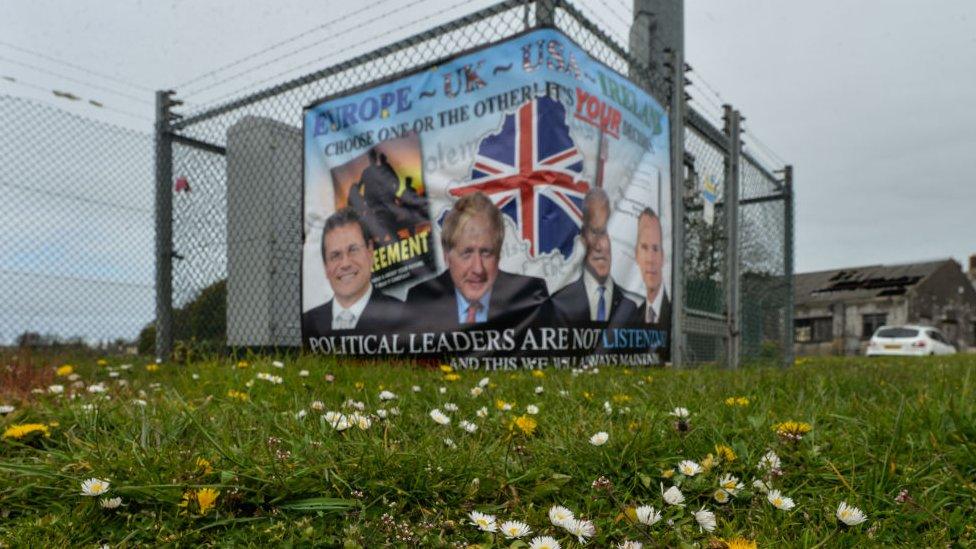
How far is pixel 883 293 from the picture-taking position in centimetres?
3794

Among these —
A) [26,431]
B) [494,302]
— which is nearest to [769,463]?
[26,431]

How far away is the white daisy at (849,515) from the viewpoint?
1.54m

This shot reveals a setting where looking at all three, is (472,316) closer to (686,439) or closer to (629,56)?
(629,56)

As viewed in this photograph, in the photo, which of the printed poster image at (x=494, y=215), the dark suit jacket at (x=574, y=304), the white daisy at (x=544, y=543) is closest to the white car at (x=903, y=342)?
the printed poster image at (x=494, y=215)

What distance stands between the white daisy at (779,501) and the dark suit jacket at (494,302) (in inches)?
118

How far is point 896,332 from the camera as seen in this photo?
2553 cm

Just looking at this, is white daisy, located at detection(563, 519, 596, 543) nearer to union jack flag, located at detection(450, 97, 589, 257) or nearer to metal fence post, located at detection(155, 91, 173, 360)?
union jack flag, located at detection(450, 97, 589, 257)

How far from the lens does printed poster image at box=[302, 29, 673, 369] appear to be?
4.66 meters

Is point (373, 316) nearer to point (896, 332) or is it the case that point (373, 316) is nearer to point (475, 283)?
point (475, 283)

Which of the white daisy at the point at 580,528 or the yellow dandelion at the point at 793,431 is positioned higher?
the yellow dandelion at the point at 793,431

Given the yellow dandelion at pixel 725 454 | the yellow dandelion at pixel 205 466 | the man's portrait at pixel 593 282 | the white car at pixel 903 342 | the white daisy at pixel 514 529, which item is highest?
the man's portrait at pixel 593 282

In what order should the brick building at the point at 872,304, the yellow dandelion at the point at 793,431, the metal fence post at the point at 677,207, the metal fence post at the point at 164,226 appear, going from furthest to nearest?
the brick building at the point at 872,304
the metal fence post at the point at 164,226
the metal fence post at the point at 677,207
the yellow dandelion at the point at 793,431

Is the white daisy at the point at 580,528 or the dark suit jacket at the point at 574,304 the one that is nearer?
the white daisy at the point at 580,528

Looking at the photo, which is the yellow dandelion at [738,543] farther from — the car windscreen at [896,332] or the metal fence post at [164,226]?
the car windscreen at [896,332]
